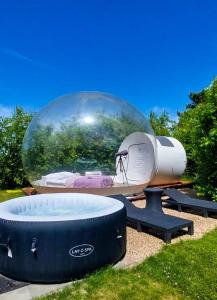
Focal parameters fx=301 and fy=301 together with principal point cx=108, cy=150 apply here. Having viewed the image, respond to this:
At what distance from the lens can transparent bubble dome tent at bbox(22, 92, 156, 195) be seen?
386 inches

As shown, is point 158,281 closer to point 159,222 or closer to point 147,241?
point 147,241

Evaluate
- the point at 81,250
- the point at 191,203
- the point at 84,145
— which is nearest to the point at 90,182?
the point at 84,145

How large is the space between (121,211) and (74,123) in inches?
204

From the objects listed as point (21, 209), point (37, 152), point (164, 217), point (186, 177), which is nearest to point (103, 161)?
point (37, 152)

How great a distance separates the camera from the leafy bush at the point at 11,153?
15.4 m

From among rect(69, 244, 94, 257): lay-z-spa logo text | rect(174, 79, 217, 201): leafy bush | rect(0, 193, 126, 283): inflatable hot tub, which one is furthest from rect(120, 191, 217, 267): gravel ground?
rect(174, 79, 217, 201): leafy bush

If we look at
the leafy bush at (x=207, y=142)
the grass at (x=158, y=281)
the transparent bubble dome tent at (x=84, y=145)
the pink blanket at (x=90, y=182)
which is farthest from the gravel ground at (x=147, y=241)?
the transparent bubble dome tent at (x=84, y=145)

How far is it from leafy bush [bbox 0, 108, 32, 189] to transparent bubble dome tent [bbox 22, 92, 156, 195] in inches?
179

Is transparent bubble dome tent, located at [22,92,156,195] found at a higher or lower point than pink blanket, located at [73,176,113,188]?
higher

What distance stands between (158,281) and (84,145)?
591 cm

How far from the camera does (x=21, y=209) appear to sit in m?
6.19

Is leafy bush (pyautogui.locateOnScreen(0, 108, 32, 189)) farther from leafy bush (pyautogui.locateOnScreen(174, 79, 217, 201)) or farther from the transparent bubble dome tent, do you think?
leafy bush (pyautogui.locateOnScreen(174, 79, 217, 201))

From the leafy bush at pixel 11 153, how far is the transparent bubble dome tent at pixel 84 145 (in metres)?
4.55

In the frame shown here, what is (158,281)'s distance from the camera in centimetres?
446
